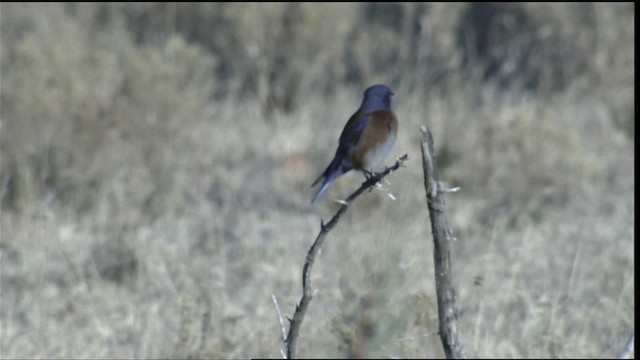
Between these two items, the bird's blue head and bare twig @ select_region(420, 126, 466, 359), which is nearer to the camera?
bare twig @ select_region(420, 126, 466, 359)

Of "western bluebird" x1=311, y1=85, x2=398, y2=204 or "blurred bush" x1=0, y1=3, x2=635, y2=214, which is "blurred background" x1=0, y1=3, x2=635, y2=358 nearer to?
"blurred bush" x1=0, y1=3, x2=635, y2=214

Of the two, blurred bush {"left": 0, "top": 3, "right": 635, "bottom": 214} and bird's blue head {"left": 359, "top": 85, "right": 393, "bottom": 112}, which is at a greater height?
bird's blue head {"left": 359, "top": 85, "right": 393, "bottom": 112}

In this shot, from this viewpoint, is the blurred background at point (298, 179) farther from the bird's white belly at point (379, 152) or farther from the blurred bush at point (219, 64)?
the bird's white belly at point (379, 152)

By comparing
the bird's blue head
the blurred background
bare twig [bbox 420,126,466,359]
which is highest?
the bird's blue head

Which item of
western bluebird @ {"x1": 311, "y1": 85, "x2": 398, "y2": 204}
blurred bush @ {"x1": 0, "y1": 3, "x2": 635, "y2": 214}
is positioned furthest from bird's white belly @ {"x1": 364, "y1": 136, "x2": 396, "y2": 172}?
blurred bush @ {"x1": 0, "y1": 3, "x2": 635, "y2": 214}

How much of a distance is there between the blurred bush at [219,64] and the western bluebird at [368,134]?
3.33 m

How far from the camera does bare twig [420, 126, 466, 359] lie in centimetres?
272

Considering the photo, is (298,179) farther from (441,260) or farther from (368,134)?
(441,260)

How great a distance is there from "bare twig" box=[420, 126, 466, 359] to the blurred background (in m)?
1.93

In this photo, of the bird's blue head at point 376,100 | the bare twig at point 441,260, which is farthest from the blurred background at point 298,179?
the bare twig at point 441,260

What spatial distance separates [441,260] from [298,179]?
5.55 metres

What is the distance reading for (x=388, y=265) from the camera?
477 centimetres

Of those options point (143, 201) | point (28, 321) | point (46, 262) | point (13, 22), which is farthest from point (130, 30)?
point (28, 321)

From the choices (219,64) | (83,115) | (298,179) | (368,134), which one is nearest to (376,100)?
(368,134)
